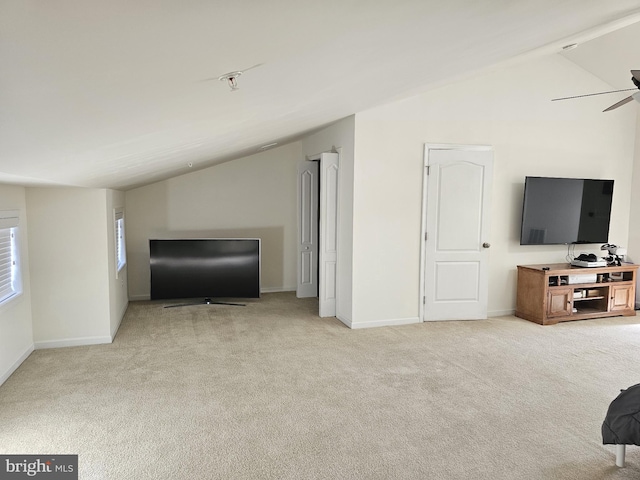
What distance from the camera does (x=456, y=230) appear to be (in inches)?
231

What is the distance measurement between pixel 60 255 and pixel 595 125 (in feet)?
21.3

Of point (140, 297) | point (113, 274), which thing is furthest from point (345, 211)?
point (140, 297)

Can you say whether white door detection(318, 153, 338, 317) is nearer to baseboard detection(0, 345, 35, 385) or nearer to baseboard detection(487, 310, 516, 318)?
baseboard detection(487, 310, 516, 318)

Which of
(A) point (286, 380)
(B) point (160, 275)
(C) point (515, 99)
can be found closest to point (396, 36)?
(A) point (286, 380)

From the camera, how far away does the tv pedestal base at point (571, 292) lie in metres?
5.89

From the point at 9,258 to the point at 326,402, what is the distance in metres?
3.06

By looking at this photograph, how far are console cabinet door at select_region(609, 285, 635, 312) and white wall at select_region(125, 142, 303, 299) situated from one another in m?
4.42

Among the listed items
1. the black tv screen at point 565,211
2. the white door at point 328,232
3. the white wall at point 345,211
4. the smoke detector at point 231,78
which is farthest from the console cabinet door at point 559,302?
the smoke detector at point 231,78

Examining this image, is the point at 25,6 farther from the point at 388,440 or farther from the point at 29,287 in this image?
the point at 29,287

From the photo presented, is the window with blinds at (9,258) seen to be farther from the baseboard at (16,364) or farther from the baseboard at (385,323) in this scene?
the baseboard at (385,323)

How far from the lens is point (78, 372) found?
4152 millimetres

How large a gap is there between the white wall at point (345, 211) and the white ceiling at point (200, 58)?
1.96 metres

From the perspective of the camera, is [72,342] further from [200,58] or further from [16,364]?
[200,58]

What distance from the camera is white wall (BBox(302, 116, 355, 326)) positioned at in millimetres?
5602
